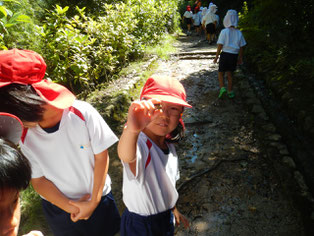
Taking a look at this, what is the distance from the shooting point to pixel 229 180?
292 cm

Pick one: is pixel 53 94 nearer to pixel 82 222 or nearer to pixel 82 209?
pixel 82 209

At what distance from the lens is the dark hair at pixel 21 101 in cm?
96

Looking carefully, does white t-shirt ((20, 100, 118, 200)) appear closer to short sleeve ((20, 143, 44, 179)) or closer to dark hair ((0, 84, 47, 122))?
short sleeve ((20, 143, 44, 179))

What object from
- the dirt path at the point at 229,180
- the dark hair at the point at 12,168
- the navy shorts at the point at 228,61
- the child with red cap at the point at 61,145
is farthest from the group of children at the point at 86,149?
the navy shorts at the point at 228,61

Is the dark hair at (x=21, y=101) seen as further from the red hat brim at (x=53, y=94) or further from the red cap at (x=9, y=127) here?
the red cap at (x=9, y=127)

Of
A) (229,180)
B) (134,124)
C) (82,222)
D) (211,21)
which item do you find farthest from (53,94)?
(211,21)

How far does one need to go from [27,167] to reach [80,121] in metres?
0.59

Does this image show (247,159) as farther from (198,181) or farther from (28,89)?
(28,89)

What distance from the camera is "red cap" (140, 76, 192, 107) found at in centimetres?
125

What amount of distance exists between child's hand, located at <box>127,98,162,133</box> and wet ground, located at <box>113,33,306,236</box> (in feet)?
6.13

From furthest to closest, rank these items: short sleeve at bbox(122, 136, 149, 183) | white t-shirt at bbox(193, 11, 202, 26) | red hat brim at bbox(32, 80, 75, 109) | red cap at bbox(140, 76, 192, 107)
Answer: white t-shirt at bbox(193, 11, 202, 26) → red cap at bbox(140, 76, 192, 107) → short sleeve at bbox(122, 136, 149, 183) → red hat brim at bbox(32, 80, 75, 109)

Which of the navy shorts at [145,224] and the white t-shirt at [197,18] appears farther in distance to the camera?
the white t-shirt at [197,18]

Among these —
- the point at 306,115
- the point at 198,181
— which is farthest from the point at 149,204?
Answer: the point at 306,115

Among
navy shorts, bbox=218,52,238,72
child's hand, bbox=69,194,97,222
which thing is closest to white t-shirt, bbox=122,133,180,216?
child's hand, bbox=69,194,97,222
